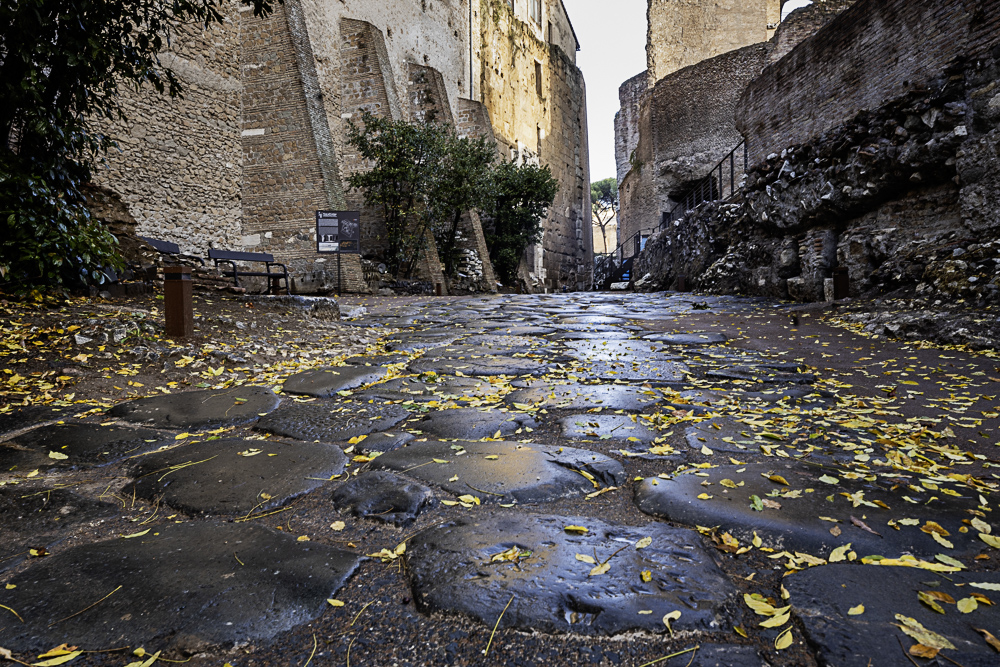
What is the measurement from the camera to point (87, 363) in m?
3.08

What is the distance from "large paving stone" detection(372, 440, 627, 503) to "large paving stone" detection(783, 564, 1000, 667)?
2.13ft

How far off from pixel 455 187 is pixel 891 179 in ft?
35.0

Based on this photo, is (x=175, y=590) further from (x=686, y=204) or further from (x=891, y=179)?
(x=686, y=204)

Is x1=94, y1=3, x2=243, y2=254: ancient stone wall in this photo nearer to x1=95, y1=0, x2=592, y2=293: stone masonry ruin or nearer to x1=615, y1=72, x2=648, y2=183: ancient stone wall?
x1=95, y1=0, x2=592, y2=293: stone masonry ruin

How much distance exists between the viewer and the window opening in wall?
2434cm

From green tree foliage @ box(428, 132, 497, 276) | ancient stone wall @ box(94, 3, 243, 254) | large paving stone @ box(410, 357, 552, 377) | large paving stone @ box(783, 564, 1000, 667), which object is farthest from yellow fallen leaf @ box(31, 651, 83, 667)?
green tree foliage @ box(428, 132, 497, 276)

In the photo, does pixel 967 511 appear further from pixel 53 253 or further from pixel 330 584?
pixel 53 253

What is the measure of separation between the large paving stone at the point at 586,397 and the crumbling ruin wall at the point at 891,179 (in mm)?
3688

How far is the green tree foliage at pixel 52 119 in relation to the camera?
374 cm

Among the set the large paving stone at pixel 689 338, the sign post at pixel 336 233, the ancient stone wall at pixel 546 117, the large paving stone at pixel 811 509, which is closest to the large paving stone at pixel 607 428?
the large paving stone at pixel 811 509

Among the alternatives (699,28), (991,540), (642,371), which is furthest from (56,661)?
(699,28)

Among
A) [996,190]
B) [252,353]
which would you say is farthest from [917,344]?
[252,353]

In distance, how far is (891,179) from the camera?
591 centimetres

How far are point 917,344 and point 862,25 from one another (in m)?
6.34
